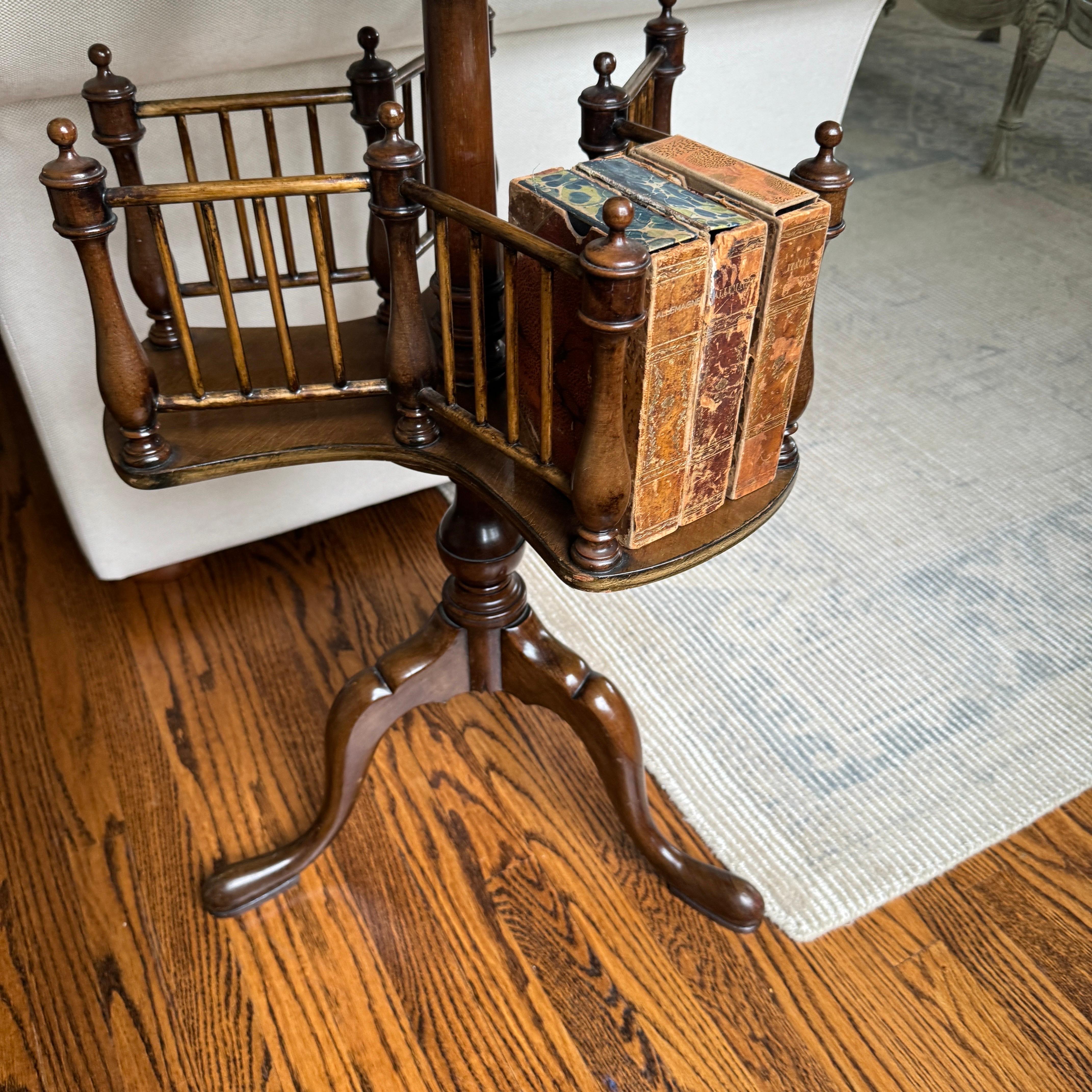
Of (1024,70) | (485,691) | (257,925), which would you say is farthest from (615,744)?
(1024,70)

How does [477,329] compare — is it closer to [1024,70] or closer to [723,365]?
[723,365]

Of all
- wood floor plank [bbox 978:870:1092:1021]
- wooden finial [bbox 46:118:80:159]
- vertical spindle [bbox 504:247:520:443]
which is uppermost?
wooden finial [bbox 46:118:80:159]

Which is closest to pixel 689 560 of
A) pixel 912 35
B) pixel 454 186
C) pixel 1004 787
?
pixel 454 186

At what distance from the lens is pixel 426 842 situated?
0.88m

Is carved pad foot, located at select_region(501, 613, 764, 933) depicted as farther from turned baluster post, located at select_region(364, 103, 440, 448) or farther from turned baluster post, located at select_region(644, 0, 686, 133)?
turned baluster post, located at select_region(644, 0, 686, 133)

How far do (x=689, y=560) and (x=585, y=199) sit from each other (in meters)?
0.20

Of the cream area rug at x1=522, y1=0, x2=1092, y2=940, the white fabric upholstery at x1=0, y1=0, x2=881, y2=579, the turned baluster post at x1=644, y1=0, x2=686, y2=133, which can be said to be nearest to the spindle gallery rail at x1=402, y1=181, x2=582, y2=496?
the turned baluster post at x1=644, y1=0, x2=686, y2=133

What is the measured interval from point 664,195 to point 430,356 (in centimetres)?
16

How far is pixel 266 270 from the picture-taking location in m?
0.58

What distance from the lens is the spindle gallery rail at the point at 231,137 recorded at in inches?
24.8

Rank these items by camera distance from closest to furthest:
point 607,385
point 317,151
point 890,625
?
point 607,385 < point 317,151 < point 890,625

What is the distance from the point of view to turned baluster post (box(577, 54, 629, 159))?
2.09ft

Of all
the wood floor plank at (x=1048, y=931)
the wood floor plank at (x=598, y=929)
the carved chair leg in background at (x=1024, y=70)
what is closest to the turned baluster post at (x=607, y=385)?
the wood floor plank at (x=598, y=929)

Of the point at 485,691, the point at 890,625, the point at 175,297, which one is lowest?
the point at 890,625
